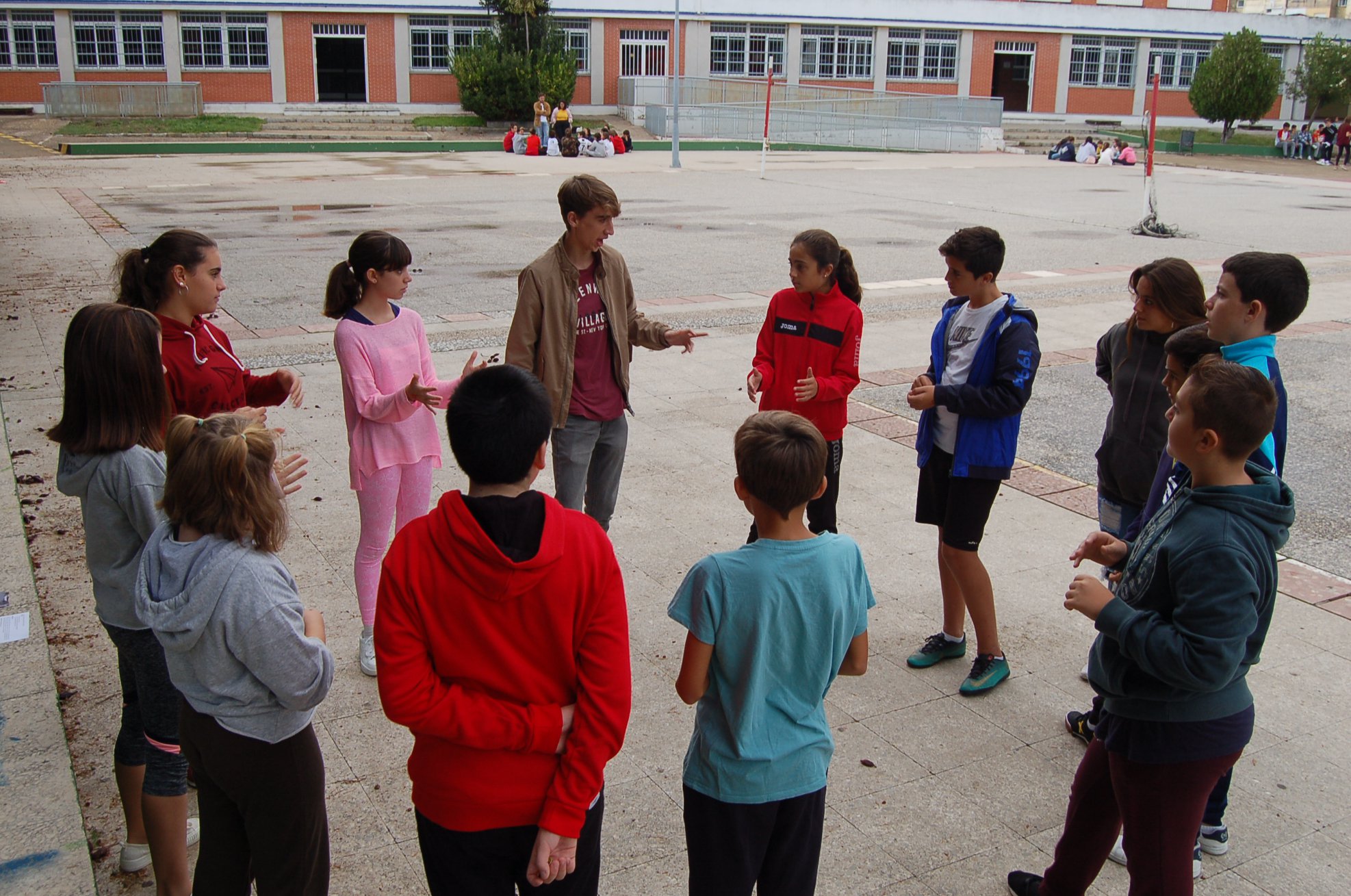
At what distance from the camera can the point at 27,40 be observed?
1775 inches

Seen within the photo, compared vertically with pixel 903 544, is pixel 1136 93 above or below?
above

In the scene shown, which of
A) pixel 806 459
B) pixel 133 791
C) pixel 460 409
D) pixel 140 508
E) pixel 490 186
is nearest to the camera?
pixel 460 409

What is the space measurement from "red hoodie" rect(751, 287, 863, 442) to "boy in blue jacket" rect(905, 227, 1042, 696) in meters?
0.37

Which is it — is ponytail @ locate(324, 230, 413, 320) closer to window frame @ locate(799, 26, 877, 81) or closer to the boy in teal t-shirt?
the boy in teal t-shirt

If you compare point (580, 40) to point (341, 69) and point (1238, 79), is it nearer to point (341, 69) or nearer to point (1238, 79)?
point (341, 69)

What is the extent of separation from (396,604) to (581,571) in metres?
0.37

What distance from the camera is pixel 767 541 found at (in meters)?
2.50

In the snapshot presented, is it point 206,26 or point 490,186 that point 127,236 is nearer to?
point 490,186

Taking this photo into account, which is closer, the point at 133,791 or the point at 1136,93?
the point at 133,791

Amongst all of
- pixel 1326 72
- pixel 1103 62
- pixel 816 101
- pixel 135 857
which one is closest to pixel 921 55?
pixel 1103 62

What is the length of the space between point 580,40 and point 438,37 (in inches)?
255

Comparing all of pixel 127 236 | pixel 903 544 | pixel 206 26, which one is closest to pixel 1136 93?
pixel 206 26

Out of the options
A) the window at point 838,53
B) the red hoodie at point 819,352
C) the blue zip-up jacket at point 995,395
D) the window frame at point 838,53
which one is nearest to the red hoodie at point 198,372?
the red hoodie at point 819,352

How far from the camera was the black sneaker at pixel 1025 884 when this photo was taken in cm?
316
